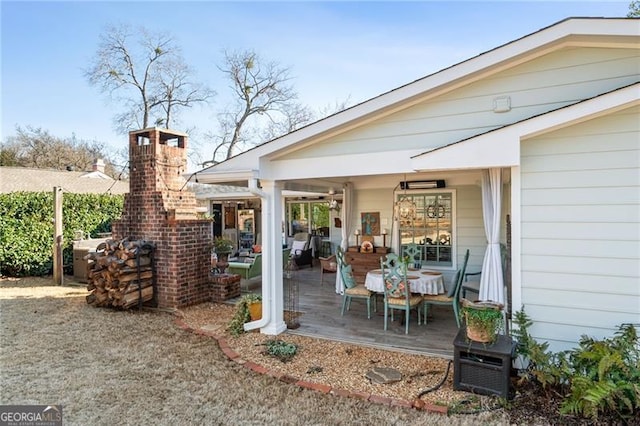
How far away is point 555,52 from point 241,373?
494 cm

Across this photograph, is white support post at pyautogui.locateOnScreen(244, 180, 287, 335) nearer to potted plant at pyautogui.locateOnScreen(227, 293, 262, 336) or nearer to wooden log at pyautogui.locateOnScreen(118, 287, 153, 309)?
potted plant at pyautogui.locateOnScreen(227, 293, 262, 336)

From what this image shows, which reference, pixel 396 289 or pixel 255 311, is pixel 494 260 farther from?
pixel 255 311

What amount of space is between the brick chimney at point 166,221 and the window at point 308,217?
626 cm

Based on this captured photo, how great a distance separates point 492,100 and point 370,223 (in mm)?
5093

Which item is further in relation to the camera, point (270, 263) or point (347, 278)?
point (347, 278)

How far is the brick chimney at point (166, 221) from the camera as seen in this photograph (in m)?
6.88

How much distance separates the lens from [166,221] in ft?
22.8

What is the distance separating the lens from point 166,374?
411cm

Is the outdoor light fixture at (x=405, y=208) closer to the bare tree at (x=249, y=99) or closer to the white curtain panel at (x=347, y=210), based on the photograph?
the white curtain panel at (x=347, y=210)

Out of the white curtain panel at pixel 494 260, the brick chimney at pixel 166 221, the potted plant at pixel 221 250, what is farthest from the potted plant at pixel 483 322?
the potted plant at pixel 221 250

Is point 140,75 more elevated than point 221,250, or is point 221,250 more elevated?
point 140,75

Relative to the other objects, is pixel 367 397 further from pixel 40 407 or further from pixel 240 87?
pixel 240 87

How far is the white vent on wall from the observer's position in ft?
13.0

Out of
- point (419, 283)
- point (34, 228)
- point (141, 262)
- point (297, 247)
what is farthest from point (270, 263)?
point (34, 228)
